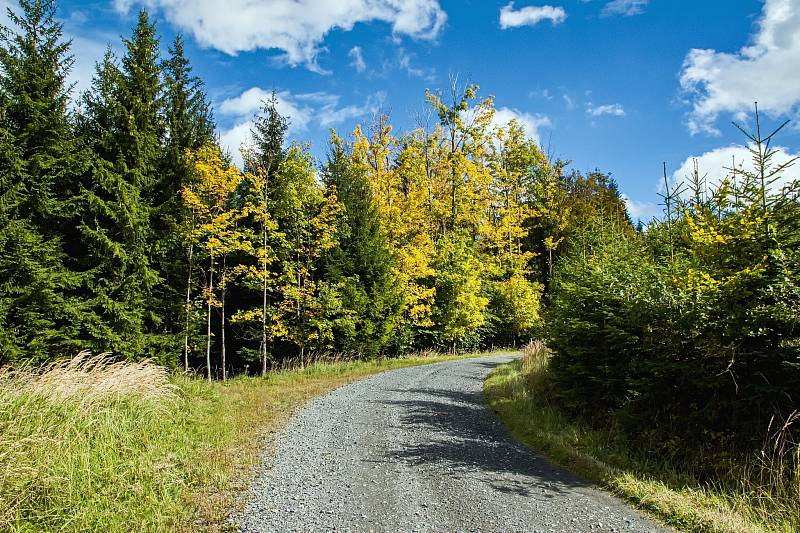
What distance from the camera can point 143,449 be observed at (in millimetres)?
6121

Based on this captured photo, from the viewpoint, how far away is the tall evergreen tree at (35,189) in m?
11.8

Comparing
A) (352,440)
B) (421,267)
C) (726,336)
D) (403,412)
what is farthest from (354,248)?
(726,336)

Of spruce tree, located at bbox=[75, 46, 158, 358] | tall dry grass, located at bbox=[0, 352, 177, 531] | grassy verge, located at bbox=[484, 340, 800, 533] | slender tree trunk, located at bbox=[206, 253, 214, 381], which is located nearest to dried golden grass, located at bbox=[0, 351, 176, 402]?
tall dry grass, located at bbox=[0, 352, 177, 531]

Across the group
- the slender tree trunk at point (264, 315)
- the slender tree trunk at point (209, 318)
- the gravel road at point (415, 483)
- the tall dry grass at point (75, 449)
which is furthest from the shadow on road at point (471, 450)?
the slender tree trunk at point (209, 318)

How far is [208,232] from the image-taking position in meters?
16.2

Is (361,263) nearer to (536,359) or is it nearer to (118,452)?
(536,359)

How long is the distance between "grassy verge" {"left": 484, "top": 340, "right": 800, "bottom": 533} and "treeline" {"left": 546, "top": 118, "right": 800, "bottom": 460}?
13.2 inches

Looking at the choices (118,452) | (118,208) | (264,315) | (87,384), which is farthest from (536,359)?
(118,208)

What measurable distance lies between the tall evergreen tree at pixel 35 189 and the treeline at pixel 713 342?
13.6 metres

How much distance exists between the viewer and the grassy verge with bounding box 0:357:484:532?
4.36 metres

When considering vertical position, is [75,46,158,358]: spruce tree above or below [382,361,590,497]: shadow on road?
above

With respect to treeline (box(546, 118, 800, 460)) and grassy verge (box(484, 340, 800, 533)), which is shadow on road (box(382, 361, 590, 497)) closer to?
grassy verge (box(484, 340, 800, 533))

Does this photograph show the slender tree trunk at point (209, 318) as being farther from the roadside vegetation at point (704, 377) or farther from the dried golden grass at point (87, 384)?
the roadside vegetation at point (704, 377)

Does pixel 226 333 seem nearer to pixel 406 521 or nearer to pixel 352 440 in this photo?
pixel 352 440
